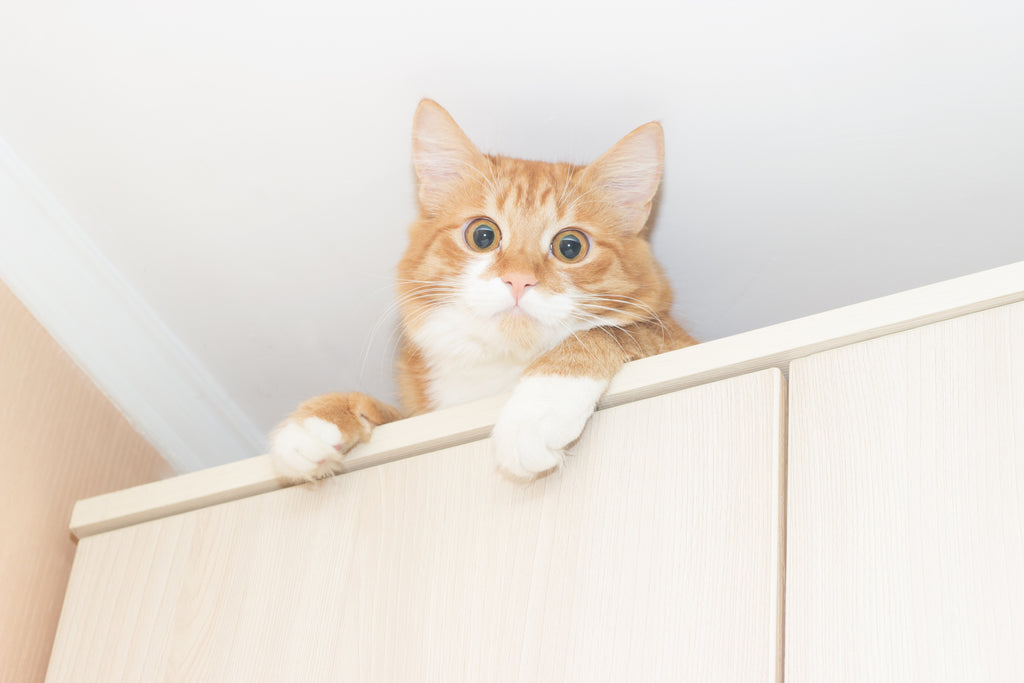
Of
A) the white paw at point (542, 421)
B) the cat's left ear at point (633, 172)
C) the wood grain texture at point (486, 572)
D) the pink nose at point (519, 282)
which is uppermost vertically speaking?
the cat's left ear at point (633, 172)

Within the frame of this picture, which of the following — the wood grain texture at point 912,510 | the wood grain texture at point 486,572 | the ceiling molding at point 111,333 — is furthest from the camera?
the ceiling molding at point 111,333

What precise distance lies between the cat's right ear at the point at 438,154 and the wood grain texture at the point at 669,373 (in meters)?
0.49

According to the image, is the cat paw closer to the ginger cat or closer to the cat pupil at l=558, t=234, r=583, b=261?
the ginger cat

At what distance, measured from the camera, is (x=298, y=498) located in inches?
58.9

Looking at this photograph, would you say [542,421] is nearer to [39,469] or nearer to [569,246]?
[569,246]

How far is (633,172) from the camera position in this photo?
1702mm

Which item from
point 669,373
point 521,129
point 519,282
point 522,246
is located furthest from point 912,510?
point 521,129

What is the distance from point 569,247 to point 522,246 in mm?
93

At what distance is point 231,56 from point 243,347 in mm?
688

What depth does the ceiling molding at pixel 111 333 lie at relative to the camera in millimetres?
1833

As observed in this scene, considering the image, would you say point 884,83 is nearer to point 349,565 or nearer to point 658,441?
point 658,441

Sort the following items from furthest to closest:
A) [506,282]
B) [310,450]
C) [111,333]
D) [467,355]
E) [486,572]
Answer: [111,333], [467,355], [506,282], [310,450], [486,572]

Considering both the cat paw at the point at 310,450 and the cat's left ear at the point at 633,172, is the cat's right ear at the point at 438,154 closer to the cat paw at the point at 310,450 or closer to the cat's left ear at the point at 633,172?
the cat's left ear at the point at 633,172

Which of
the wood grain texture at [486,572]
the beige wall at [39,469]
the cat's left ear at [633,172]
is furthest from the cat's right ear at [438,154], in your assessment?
the beige wall at [39,469]
